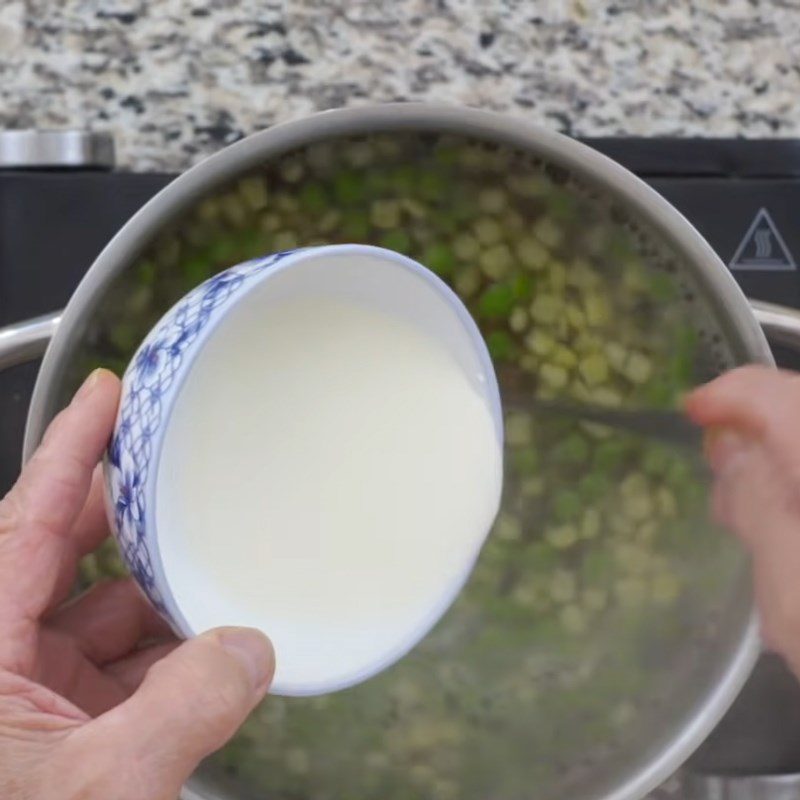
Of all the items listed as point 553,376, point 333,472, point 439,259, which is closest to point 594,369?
point 553,376

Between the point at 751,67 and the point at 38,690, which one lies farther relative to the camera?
the point at 751,67

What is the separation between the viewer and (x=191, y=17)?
77 centimetres

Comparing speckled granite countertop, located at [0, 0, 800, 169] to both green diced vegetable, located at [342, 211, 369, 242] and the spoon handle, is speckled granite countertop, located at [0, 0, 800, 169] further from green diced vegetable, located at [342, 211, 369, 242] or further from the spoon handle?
the spoon handle

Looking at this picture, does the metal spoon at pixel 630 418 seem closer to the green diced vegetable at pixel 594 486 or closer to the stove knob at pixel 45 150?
the green diced vegetable at pixel 594 486

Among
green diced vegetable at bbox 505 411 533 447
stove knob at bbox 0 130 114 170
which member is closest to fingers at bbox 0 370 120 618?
stove knob at bbox 0 130 114 170

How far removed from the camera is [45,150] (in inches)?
27.6

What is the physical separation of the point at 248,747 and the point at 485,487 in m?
0.31

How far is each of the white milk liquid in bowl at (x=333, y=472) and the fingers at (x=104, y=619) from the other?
0.55ft

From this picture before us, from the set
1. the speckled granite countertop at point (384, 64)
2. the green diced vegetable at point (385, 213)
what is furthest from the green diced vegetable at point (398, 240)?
the speckled granite countertop at point (384, 64)

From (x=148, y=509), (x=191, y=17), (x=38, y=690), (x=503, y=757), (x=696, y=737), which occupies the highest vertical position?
(x=191, y=17)

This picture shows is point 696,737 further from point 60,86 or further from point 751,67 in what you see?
point 60,86

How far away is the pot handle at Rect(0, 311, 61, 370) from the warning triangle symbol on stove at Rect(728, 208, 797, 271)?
1.50ft

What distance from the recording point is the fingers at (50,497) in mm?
549

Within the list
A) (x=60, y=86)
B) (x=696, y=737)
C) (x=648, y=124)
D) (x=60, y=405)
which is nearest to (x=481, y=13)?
(x=648, y=124)
